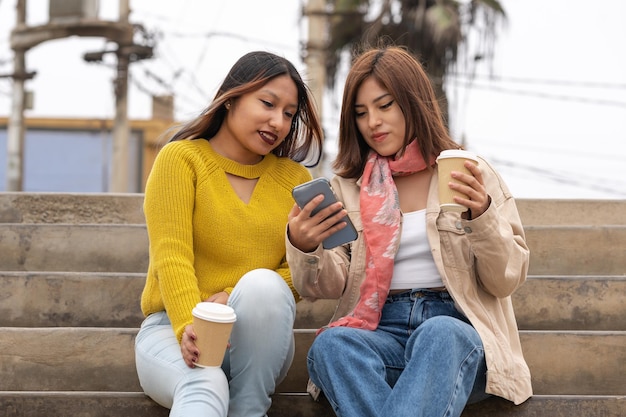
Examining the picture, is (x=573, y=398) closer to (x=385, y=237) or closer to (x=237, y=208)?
(x=385, y=237)

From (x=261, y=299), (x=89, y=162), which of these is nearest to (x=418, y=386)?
(x=261, y=299)

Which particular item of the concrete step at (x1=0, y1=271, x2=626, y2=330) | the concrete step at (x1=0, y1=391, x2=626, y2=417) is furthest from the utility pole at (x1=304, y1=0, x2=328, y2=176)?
the concrete step at (x1=0, y1=391, x2=626, y2=417)

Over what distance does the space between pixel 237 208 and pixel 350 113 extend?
1.63 ft

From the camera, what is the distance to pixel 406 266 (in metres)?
2.87

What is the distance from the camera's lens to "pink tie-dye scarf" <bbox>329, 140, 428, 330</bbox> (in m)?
2.79

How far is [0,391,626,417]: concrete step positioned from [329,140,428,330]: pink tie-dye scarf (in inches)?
12.6

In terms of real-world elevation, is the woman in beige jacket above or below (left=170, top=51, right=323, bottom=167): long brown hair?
below

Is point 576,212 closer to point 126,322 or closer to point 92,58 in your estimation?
point 126,322

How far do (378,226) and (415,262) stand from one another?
16 centimetres

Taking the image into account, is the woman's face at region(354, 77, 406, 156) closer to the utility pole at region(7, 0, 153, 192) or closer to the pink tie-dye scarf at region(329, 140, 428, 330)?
the pink tie-dye scarf at region(329, 140, 428, 330)

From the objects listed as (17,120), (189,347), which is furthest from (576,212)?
(17,120)

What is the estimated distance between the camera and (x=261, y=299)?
2.57 meters

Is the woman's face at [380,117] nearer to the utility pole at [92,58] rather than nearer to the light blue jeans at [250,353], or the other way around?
the light blue jeans at [250,353]

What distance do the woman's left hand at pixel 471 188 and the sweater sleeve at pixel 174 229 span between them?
81cm
